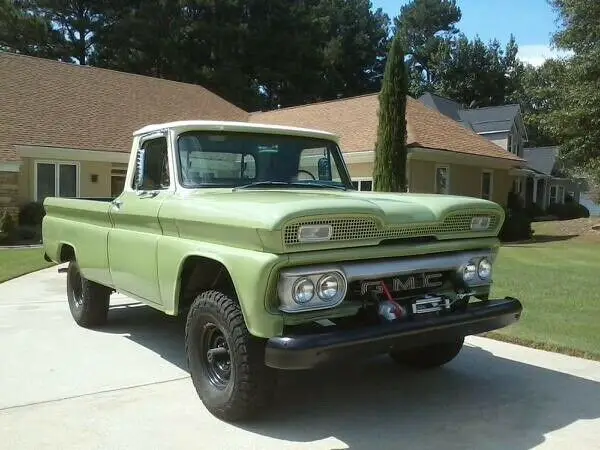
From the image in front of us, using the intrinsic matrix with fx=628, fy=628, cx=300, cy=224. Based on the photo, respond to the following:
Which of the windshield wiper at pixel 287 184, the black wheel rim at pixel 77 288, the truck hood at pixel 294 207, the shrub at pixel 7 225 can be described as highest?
the windshield wiper at pixel 287 184

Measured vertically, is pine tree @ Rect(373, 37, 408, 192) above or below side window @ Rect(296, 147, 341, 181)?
above

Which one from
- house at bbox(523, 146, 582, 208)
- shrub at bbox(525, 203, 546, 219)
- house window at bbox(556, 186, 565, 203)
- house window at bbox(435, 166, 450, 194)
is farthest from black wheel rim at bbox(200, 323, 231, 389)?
house window at bbox(556, 186, 565, 203)

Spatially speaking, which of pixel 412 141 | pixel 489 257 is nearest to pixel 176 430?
pixel 489 257

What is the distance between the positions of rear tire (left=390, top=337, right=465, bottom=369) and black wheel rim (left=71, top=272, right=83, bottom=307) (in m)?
3.58

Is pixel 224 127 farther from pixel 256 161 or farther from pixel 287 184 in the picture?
pixel 287 184

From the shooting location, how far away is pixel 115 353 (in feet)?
18.6

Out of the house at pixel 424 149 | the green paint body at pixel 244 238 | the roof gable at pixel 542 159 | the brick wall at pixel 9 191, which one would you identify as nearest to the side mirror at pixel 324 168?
the green paint body at pixel 244 238

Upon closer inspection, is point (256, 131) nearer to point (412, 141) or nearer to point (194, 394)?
point (194, 394)

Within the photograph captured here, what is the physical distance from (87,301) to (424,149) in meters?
15.8

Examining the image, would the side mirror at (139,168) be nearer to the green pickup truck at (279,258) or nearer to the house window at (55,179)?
the green pickup truck at (279,258)

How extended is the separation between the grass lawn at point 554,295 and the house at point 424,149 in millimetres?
6380

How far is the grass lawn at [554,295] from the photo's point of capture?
19.7 ft

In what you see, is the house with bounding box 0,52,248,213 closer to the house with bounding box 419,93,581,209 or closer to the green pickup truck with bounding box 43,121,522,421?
the green pickup truck with bounding box 43,121,522,421

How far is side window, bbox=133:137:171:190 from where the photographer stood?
495 cm
